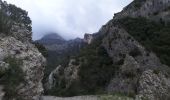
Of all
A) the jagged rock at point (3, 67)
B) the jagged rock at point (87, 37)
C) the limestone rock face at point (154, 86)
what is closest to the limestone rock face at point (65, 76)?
the limestone rock face at point (154, 86)

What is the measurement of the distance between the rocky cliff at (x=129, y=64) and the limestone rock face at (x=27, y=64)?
11244mm

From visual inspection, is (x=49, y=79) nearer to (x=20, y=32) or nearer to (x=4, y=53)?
(x=20, y=32)

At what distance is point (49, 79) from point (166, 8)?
3219 centimetres

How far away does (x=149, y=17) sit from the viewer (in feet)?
257

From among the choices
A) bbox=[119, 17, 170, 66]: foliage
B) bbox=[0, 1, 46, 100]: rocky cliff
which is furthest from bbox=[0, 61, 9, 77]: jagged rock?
bbox=[119, 17, 170, 66]: foliage

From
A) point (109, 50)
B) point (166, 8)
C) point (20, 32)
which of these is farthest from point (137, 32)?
point (20, 32)

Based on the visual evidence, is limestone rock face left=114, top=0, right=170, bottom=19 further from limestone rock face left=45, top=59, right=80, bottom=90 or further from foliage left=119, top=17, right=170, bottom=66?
limestone rock face left=45, top=59, right=80, bottom=90

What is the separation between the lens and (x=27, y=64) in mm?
28891

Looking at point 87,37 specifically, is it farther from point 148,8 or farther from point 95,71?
point 95,71

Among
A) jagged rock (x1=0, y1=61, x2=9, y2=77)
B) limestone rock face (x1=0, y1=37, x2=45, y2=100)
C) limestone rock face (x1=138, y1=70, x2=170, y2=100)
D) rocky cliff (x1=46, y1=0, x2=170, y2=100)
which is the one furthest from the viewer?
rocky cliff (x1=46, y1=0, x2=170, y2=100)

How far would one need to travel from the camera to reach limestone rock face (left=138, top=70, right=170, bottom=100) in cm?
3838

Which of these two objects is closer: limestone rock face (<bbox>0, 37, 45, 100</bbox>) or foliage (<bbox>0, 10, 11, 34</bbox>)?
limestone rock face (<bbox>0, 37, 45, 100</bbox>)

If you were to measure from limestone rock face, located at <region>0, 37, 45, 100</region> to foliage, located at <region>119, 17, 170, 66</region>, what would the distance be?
27160mm

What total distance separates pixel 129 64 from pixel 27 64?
89.1 ft
